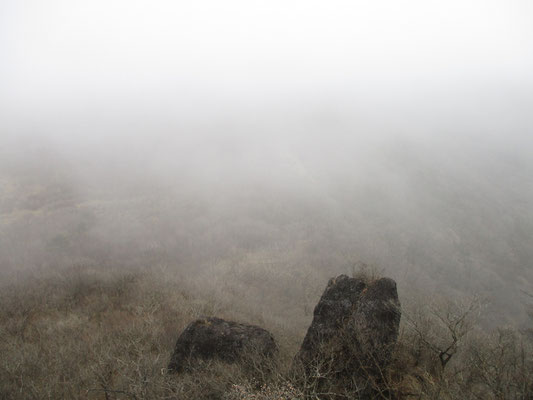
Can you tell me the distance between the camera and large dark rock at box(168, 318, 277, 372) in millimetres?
6754

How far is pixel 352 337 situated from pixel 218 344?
344cm

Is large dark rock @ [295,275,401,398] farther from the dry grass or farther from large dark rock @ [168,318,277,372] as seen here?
large dark rock @ [168,318,277,372]

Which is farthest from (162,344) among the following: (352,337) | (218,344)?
(352,337)

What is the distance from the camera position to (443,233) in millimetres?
24516

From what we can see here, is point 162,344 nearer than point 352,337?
No

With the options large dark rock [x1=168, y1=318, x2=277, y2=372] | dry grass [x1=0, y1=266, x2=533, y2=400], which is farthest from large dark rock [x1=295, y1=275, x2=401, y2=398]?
large dark rock [x1=168, y1=318, x2=277, y2=372]

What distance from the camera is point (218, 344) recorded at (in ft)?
23.1

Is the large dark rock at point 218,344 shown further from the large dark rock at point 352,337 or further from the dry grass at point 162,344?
the large dark rock at point 352,337

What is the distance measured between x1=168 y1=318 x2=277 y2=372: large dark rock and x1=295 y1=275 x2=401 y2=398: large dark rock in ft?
4.04

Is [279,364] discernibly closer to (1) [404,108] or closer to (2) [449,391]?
→ (2) [449,391]

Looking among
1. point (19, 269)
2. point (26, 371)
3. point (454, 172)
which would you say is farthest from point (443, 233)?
point (19, 269)

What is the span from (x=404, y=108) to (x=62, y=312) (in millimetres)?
55251

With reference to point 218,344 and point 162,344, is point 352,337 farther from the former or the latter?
point 162,344

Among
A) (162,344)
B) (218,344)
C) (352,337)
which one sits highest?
(352,337)
